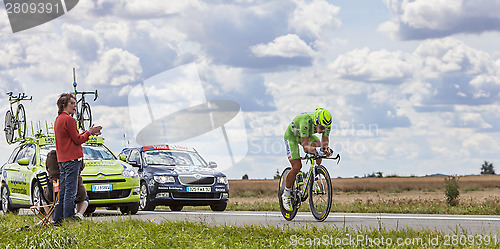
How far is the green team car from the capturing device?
1560 cm

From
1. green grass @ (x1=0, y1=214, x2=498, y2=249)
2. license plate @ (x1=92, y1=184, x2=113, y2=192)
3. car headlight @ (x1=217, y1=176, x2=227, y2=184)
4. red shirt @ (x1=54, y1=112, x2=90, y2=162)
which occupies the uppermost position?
red shirt @ (x1=54, y1=112, x2=90, y2=162)

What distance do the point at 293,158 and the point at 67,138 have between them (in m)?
A: 3.90

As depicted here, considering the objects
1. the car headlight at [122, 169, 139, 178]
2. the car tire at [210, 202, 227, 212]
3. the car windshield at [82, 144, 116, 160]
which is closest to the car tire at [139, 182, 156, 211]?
the car tire at [210, 202, 227, 212]

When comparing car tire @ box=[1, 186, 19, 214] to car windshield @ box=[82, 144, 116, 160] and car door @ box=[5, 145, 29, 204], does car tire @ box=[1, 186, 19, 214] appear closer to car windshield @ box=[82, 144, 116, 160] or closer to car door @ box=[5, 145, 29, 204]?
car door @ box=[5, 145, 29, 204]

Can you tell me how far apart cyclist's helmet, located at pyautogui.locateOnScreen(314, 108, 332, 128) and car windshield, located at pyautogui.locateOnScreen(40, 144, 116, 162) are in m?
7.01

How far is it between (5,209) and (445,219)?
11.3 meters

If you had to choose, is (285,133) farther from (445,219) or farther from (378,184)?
(378,184)

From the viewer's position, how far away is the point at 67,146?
35.2ft

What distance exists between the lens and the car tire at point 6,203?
58.4 feet

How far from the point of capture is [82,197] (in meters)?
11.6

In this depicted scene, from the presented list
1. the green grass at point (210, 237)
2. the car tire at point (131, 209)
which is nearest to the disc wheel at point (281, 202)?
the green grass at point (210, 237)

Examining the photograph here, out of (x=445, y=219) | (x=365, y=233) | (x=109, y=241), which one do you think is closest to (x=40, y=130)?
(x=109, y=241)

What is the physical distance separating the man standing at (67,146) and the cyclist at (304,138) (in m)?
3.62

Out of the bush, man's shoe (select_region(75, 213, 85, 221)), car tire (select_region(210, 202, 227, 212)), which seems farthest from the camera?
the bush
